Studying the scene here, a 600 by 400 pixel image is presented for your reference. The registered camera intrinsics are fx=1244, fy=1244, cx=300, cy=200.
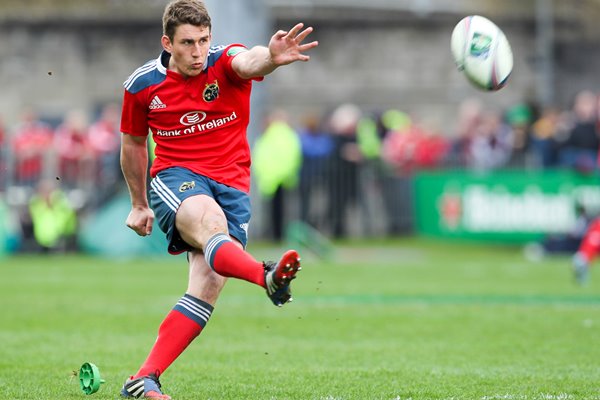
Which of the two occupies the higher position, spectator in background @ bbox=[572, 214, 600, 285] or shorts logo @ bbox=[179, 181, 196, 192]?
shorts logo @ bbox=[179, 181, 196, 192]

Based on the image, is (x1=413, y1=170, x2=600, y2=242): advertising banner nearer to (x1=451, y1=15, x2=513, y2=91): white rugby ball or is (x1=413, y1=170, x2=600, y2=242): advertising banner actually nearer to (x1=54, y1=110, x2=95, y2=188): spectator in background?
(x1=54, y1=110, x2=95, y2=188): spectator in background

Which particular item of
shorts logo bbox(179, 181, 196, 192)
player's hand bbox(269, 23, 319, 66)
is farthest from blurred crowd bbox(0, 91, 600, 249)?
player's hand bbox(269, 23, 319, 66)

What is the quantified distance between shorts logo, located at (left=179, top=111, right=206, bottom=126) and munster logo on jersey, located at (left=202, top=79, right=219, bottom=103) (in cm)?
10

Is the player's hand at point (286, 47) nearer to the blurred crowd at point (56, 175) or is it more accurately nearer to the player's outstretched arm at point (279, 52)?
the player's outstretched arm at point (279, 52)

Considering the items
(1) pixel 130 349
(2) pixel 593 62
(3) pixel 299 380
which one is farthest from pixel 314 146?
(3) pixel 299 380

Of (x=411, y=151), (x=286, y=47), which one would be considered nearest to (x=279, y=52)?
(x=286, y=47)

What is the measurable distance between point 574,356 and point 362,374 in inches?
74.2

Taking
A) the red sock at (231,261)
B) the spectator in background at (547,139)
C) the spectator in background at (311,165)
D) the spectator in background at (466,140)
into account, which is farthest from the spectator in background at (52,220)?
the red sock at (231,261)

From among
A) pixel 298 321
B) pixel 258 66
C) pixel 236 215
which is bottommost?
pixel 298 321

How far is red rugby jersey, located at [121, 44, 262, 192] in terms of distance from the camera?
7328mm

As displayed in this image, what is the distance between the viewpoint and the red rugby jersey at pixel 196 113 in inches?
289

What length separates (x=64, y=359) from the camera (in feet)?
30.4

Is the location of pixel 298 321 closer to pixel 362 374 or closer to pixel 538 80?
pixel 362 374

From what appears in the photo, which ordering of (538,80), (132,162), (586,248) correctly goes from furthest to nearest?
(538,80) → (586,248) → (132,162)
